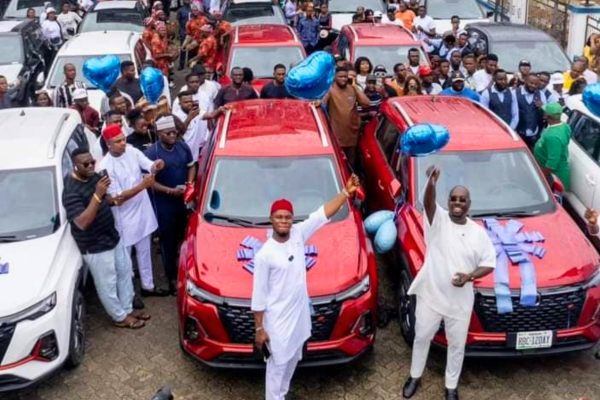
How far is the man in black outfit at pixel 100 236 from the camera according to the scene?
6.33m

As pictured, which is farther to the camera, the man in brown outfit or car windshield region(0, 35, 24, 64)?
car windshield region(0, 35, 24, 64)

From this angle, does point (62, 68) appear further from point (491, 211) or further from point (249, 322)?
point (491, 211)

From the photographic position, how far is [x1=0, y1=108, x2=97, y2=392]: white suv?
569 cm

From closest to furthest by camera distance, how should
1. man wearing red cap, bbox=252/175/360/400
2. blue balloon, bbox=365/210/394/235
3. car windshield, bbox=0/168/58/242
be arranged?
man wearing red cap, bbox=252/175/360/400 → car windshield, bbox=0/168/58/242 → blue balloon, bbox=365/210/394/235

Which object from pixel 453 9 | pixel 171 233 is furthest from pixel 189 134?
pixel 453 9

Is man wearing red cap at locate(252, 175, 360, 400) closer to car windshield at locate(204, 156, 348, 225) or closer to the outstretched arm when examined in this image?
the outstretched arm

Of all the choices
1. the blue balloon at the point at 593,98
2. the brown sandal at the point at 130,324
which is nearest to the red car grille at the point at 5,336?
the brown sandal at the point at 130,324

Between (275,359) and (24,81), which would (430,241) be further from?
(24,81)

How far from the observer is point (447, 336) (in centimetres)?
572

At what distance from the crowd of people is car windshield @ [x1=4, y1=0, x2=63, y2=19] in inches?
193

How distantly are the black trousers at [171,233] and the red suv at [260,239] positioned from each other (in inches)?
18.8

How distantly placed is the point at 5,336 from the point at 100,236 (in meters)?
1.25

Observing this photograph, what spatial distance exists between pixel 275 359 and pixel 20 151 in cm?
331

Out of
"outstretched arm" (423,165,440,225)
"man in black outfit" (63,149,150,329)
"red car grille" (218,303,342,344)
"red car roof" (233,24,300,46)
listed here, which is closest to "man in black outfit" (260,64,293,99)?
"red car roof" (233,24,300,46)
